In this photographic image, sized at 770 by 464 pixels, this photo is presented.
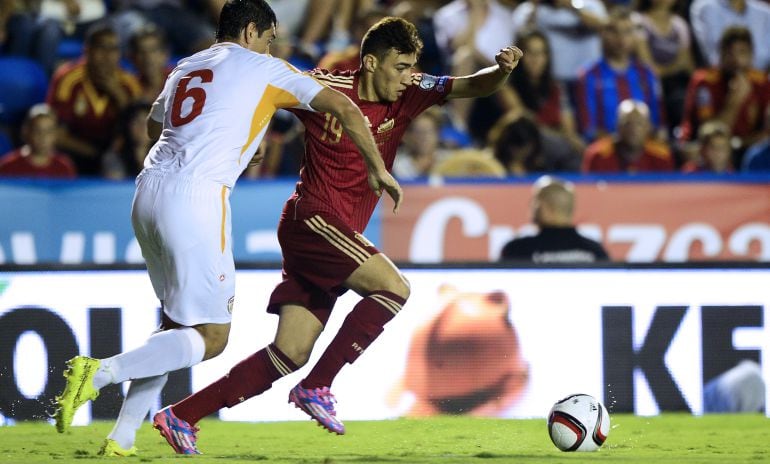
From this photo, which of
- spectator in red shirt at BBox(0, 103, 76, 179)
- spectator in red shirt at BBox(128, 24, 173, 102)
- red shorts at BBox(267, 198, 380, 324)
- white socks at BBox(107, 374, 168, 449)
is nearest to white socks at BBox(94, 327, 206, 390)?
white socks at BBox(107, 374, 168, 449)

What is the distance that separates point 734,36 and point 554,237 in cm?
388

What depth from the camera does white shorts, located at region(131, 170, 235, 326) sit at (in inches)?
233

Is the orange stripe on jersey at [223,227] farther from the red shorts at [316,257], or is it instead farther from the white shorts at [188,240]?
the red shorts at [316,257]

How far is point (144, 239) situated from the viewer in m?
6.08

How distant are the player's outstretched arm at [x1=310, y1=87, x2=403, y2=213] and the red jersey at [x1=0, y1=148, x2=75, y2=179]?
5.63 m

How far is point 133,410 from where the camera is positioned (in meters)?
6.20

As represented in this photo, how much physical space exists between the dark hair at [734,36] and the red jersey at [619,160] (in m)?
1.35

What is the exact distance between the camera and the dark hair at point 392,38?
21.9 ft

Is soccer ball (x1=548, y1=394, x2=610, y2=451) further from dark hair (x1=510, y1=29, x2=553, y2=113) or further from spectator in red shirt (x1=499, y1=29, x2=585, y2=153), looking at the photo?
dark hair (x1=510, y1=29, x2=553, y2=113)

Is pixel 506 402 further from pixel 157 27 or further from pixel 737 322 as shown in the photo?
pixel 157 27

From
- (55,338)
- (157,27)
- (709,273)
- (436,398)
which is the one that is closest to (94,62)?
(157,27)

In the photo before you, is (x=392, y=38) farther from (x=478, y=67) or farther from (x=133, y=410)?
(x=478, y=67)

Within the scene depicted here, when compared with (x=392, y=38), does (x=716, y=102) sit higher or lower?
lower

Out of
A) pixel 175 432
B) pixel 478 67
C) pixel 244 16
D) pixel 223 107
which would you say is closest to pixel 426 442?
pixel 175 432
